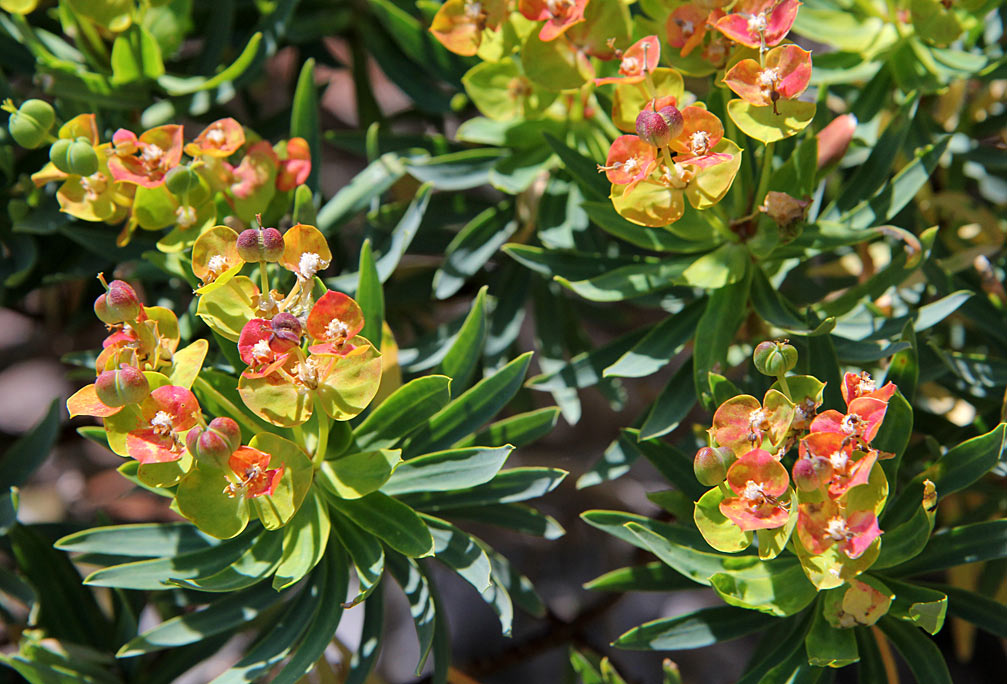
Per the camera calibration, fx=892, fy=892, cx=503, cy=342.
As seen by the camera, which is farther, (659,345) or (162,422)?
(659,345)

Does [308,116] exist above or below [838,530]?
above

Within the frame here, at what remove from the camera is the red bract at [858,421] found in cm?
86

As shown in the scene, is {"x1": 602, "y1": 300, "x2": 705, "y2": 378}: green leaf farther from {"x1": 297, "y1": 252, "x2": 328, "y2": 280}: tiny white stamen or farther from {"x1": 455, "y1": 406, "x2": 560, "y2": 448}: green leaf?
{"x1": 297, "y1": 252, "x2": 328, "y2": 280}: tiny white stamen

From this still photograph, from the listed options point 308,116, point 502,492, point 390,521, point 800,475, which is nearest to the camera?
point 800,475

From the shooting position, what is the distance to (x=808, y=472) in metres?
0.86

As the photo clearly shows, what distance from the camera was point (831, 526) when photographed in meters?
0.89

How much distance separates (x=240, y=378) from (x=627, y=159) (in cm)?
47

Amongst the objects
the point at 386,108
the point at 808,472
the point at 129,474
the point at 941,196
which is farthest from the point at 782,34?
the point at 386,108

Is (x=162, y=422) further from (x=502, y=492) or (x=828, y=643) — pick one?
(x=828, y=643)

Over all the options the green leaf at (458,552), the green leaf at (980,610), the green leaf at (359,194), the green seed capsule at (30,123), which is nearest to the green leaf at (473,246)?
the green leaf at (359,194)

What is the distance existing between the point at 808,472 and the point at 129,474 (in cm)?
77

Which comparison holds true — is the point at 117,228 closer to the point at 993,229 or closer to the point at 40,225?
the point at 40,225

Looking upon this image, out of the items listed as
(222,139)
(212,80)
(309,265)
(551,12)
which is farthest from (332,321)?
(212,80)

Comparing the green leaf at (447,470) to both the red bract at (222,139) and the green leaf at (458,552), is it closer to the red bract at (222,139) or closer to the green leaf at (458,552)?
the green leaf at (458,552)
